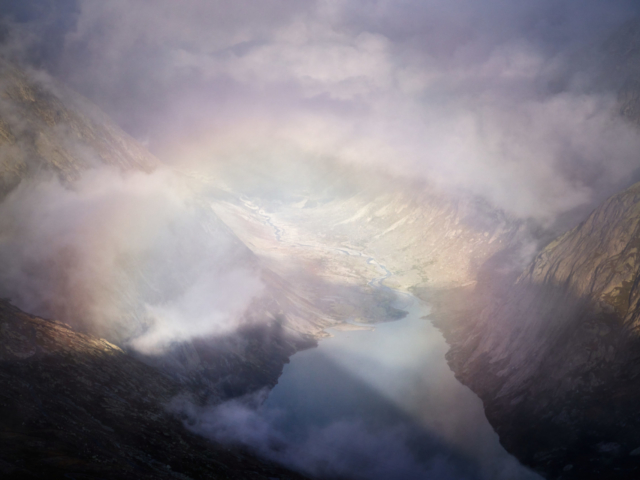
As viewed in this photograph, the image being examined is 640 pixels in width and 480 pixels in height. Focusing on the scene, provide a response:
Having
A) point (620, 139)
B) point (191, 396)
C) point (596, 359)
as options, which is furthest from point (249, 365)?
point (620, 139)

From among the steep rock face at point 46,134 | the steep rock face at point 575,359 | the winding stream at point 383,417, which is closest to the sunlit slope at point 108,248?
the steep rock face at point 46,134

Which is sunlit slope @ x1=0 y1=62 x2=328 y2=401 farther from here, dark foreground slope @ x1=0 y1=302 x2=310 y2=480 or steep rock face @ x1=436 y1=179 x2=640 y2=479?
steep rock face @ x1=436 y1=179 x2=640 y2=479

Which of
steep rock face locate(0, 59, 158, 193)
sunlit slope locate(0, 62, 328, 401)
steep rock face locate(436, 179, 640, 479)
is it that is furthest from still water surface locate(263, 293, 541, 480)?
steep rock face locate(0, 59, 158, 193)

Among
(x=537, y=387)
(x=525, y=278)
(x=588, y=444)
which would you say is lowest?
(x=588, y=444)

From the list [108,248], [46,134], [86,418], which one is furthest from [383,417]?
[46,134]

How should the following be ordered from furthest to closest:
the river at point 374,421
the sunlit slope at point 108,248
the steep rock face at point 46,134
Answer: the steep rock face at point 46,134
the river at point 374,421
the sunlit slope at point 108,248

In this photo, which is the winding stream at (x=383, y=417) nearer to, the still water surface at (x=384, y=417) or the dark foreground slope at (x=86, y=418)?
the still water surface at (x=384, y=417)

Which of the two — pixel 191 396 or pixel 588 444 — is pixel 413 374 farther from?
pixel 191 396
